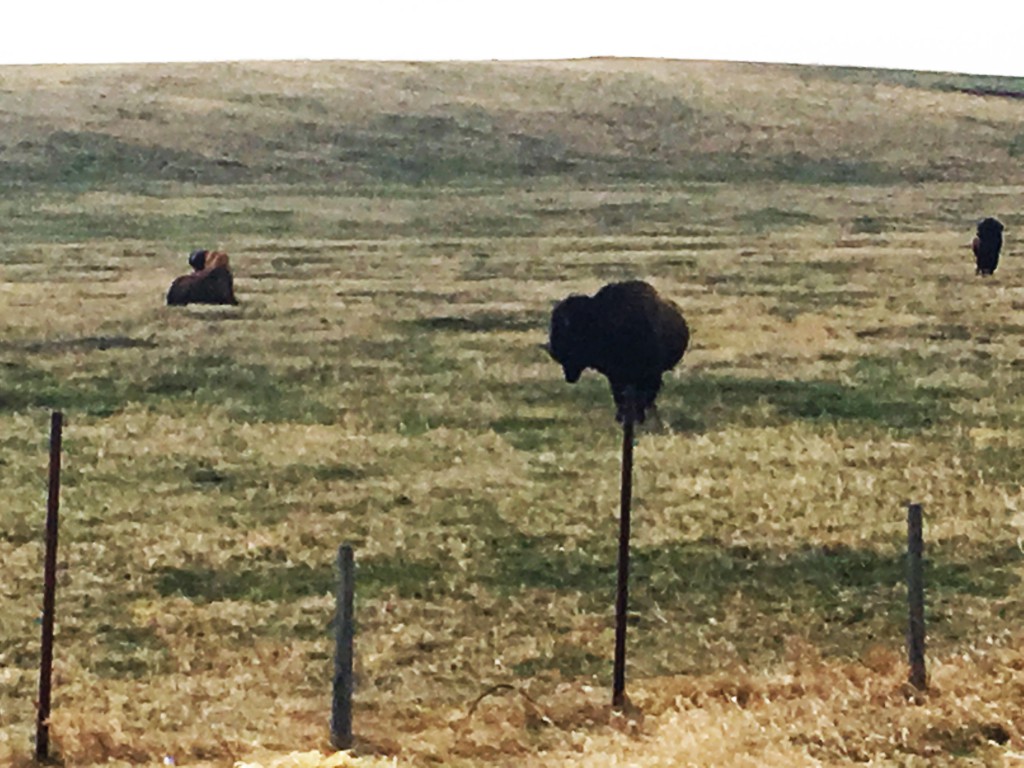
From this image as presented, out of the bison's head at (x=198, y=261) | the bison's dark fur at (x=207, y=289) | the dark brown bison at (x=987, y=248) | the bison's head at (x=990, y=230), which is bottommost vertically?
the bison's dark fur at (x=207, y=289)

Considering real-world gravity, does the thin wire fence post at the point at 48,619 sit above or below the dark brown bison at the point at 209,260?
below

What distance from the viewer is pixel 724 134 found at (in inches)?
2368

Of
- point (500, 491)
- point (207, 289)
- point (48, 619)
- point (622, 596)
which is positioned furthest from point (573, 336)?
point (48, 619)

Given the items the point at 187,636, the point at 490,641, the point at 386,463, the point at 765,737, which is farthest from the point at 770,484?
the point at 765,737

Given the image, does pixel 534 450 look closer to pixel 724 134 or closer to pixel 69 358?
pixel 69 358

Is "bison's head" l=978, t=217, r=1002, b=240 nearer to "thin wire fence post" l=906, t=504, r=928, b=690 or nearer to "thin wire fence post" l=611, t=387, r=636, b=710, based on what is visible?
"thin wire fence post" l=906, t=504, r=928, b=690

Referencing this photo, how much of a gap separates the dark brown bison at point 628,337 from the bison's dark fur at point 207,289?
1004 centimetres

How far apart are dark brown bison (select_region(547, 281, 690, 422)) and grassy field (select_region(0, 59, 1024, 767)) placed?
0.48 meters

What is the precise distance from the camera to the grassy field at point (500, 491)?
31.2 feet

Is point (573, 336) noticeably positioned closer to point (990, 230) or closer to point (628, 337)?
point (628, 337)

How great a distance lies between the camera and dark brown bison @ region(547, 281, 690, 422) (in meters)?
18.7

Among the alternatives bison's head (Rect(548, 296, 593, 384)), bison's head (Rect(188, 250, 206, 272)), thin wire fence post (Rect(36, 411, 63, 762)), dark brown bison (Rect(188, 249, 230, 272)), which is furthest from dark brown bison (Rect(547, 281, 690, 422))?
bison's head (Rect(188, 250, 206, 272))

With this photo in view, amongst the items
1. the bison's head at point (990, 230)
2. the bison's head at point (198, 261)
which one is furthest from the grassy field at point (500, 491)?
the bison's head at point (198, 261)

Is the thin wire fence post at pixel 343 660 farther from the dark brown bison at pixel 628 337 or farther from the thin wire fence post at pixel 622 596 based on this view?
the dark brown bison at pixel 628 337
